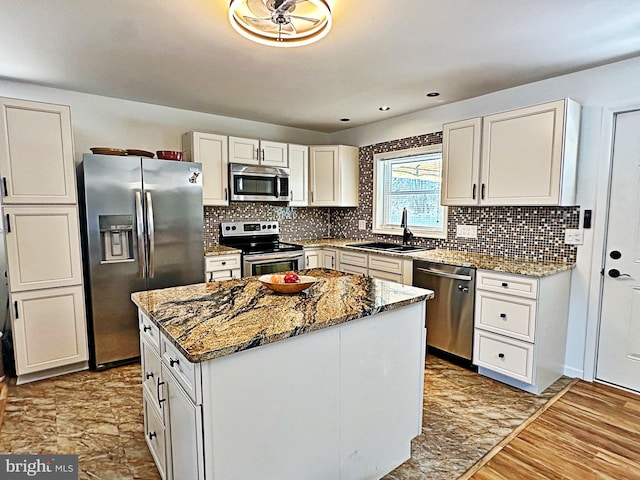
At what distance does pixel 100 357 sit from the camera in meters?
3.00

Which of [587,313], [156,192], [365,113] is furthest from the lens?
[365,113]

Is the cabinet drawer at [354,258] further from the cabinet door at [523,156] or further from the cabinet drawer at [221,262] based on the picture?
the cabinet door at [523,156]

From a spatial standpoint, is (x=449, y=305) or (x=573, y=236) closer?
(x=573, y=236)

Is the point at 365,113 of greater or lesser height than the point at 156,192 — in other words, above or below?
above

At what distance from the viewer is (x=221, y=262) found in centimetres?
359

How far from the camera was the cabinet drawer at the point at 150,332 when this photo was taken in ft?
5.28

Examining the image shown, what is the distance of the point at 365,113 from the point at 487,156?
151cm

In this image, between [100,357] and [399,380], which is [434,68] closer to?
[399,380]

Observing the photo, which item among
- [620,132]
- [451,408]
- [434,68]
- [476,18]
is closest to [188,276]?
[451,408]

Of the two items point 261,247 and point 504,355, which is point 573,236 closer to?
point 504,355

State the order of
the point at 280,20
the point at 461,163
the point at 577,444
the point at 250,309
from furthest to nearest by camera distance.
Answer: the point at 461,163 < the point at 577,444 < the point at 280,20 < the point at 250,309

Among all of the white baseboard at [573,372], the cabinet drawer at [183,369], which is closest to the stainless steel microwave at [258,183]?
the cabinet drawer at [183,369]

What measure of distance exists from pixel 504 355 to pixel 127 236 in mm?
3179
